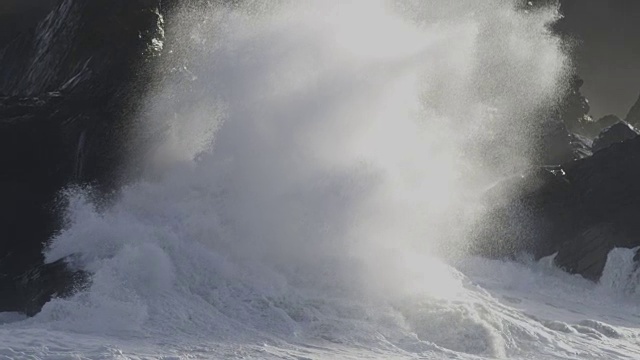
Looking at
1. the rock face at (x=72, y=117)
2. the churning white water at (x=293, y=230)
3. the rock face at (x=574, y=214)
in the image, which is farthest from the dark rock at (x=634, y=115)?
the rock face at (x=72, y=117)

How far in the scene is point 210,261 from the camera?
17578mm

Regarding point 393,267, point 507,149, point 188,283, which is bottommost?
point 188,283

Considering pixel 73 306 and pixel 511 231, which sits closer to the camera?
pixel 73 306

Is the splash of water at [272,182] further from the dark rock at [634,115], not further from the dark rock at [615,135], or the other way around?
the dark rock at [634,115]

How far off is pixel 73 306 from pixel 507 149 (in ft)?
119

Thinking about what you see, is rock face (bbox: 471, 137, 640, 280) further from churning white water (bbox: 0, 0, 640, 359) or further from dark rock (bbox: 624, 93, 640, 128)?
dark rock (bbox: 624, 93, 640, 128)

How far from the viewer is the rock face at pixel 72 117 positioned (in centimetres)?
2016

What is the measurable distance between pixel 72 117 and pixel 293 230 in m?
7.85

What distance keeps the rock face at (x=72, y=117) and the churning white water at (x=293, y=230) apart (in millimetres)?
931

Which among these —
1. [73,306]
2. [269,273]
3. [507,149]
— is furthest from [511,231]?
[73,306]

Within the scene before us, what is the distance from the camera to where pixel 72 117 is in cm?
2159

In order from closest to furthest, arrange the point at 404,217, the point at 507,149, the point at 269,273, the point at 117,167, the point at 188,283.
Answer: the point at 188,283 → the point at 269,273 → the point at 117,167 → the point at 404,217 → the point at 507,149

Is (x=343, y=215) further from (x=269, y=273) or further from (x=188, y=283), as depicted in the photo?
(x=188, y=283)

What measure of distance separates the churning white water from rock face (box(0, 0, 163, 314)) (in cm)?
93
